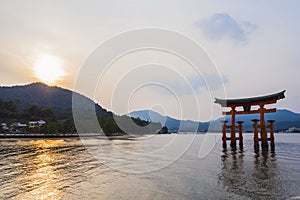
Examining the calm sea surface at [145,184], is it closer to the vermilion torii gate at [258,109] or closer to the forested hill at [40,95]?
the vermilion torii gate at [258,109]

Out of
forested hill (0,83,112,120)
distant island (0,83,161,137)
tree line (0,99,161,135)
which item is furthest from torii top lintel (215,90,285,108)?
forested hill (0,83,112,120)

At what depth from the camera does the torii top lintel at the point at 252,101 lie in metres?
22.1

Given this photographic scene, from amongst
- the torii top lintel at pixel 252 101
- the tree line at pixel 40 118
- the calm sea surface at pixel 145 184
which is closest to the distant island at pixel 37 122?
the tree line at pixel 40 118

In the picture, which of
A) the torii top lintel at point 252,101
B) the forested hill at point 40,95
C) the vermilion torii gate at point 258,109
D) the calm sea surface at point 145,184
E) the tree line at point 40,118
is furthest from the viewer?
Answer: the forested hill at point 40,95

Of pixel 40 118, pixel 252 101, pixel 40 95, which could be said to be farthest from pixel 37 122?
pixel 40 95

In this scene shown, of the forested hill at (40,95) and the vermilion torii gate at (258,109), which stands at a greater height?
the forested hill at (40,95)

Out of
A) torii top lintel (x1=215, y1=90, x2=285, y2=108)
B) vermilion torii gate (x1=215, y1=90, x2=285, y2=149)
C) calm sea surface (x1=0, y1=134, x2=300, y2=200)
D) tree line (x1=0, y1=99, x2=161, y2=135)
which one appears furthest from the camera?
tree line (x1=0, y1=99, x2=161, y2=135)

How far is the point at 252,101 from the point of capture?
80.1 feet

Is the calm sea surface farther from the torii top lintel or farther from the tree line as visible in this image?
the tree line

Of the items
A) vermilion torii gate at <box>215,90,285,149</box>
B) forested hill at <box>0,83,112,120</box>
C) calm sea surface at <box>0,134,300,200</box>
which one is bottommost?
calm sea surface at <box>0,134,300,200</box>

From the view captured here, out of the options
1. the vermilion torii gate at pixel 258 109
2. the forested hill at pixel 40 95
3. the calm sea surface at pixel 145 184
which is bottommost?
the calm sea surface at pixel 145 184

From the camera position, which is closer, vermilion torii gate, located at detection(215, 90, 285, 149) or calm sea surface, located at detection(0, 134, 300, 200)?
calm sea surface, located at detection(0, 134, 300, 200)

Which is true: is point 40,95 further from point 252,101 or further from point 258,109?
point 258,109

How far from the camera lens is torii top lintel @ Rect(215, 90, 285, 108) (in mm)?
22056
